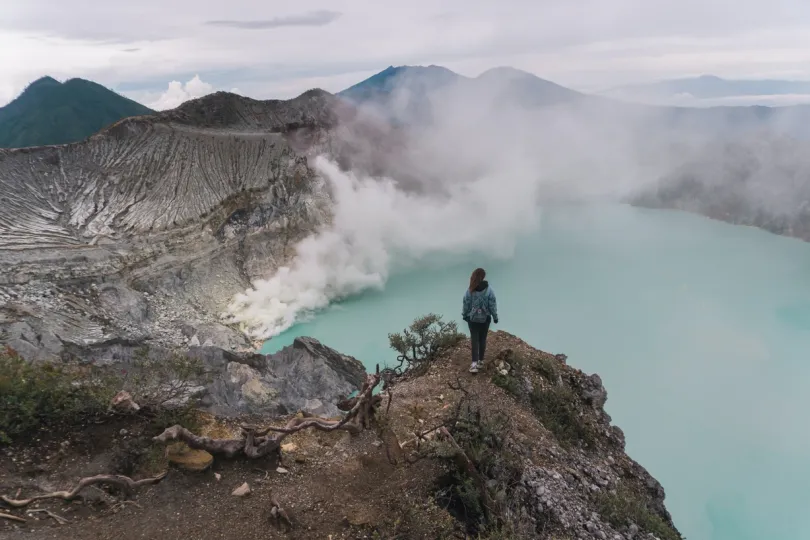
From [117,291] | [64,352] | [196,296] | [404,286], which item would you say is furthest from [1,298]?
[404,286]

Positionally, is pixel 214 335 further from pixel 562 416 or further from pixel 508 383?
pixel 562 416

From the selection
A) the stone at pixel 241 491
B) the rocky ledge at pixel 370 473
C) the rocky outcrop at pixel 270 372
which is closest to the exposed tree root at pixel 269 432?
the rocky ledge at pixel 370 473

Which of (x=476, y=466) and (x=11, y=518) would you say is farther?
(x=476, y=466)

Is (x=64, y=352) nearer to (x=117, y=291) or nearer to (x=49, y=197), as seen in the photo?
(x=117, y=291)

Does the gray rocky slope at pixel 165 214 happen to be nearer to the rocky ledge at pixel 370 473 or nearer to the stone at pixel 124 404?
the stone at pixel 124 404

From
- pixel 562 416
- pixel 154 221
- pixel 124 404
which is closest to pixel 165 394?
pixel 124 404

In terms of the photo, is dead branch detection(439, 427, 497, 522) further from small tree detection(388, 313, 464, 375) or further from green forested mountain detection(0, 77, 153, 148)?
green forested mountain detection(0, 77, 153, 148)
